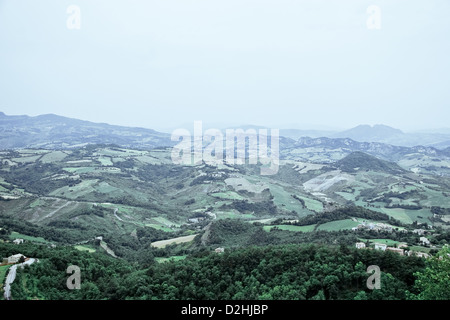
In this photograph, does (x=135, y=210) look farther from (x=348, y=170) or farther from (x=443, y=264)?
(x=348, y=170)

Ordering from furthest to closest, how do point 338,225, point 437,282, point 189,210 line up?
point 189,210, point 338,225, point 437,282

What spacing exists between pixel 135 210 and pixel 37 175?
162ft

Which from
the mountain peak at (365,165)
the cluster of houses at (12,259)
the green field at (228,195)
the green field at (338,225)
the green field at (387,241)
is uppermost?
the cluster of houses at (12,259)

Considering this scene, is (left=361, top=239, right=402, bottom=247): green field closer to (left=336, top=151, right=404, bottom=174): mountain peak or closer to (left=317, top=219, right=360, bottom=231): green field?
(left=317, top=219, right=360, bottom=231): green field

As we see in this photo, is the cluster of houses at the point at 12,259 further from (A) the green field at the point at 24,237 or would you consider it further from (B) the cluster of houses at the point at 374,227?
(B) the cluster of houses at the point at 374,227

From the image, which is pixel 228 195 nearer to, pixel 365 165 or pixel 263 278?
pixel 263 278

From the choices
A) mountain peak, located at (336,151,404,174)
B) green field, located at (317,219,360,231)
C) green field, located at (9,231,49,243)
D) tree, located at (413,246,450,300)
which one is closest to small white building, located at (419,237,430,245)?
green field, located at (317,219,360,231)

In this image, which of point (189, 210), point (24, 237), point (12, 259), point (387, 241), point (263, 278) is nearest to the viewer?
point (263, 278)

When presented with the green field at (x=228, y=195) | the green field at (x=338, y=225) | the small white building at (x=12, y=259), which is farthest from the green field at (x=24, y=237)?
the green field at (x=228, y=195)

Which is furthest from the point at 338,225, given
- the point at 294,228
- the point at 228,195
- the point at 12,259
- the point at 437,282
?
the point at 228,195

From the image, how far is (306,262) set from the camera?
18703mm

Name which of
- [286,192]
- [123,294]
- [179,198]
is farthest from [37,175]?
[123,294]

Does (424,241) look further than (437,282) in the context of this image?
Yes

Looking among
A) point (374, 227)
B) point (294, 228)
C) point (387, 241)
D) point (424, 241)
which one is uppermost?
point (424, 241)
